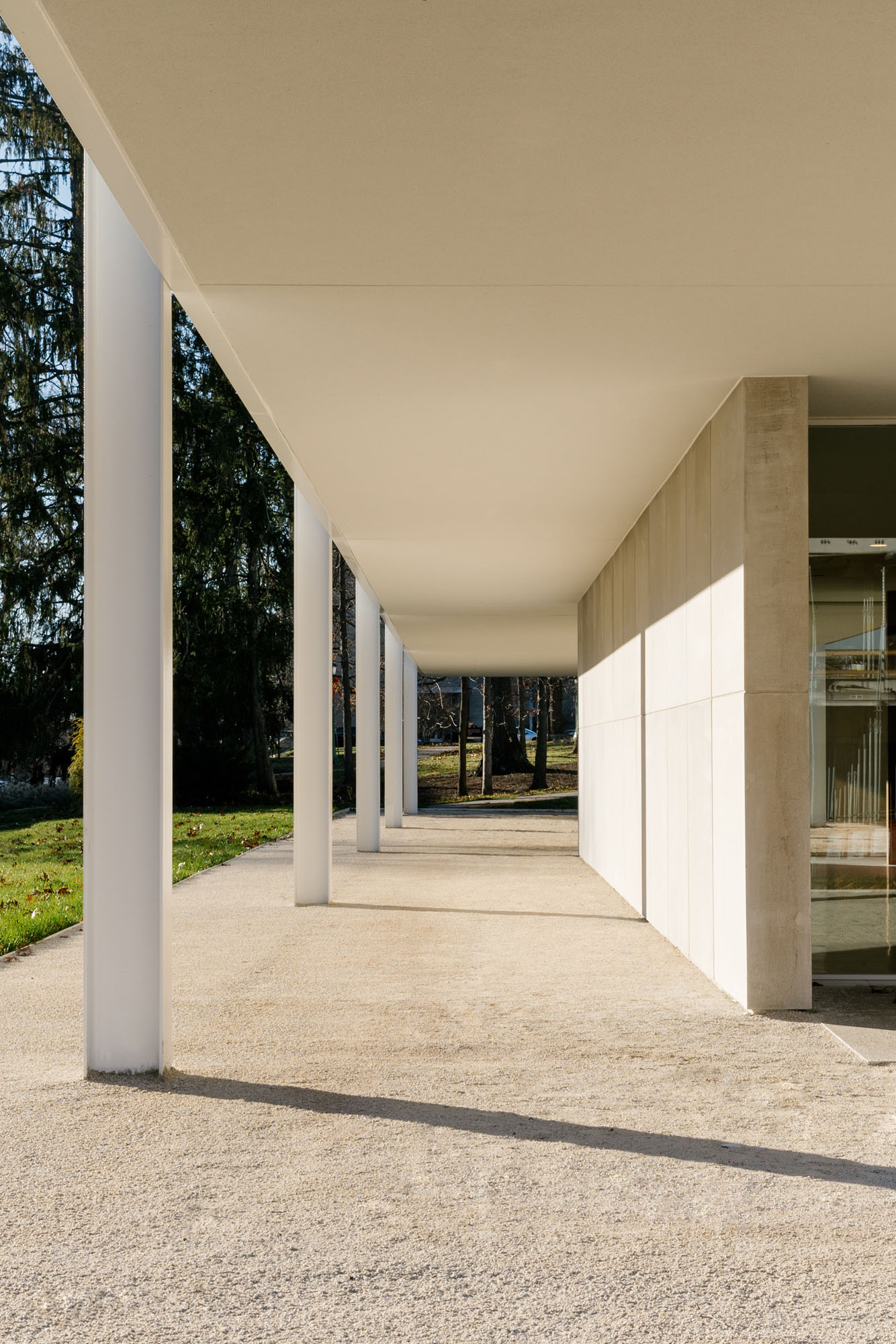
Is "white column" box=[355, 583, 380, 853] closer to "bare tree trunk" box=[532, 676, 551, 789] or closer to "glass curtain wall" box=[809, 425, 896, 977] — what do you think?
"glass curtain wall" box=[809, 425, 896, 977]

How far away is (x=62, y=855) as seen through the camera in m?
18.1

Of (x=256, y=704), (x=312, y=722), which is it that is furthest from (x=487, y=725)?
(x=312, y=722)

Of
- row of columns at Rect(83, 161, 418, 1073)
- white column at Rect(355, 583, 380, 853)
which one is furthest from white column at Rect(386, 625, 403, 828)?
row of columns at Rect(83, 161, 418, 1073)

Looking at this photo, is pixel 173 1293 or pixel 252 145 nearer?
pixel 173 1293

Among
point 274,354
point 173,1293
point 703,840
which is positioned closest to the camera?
point 173,1293

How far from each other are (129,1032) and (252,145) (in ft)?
11.8

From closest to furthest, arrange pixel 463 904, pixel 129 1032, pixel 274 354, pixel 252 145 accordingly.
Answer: pixel 252 145 < pixel 129 1032 < pixel 274 354 < pixel 463 904

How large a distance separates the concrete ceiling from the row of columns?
374mm

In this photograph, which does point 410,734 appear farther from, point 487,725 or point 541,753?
point 541,753

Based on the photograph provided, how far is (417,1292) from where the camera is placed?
10.8 ft

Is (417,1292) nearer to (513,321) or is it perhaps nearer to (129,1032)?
(129,1032)

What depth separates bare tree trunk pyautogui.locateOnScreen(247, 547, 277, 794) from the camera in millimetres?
29719

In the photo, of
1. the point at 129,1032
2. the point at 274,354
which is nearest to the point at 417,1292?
the point at 129,1032

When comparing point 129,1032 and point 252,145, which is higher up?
point 252,145
